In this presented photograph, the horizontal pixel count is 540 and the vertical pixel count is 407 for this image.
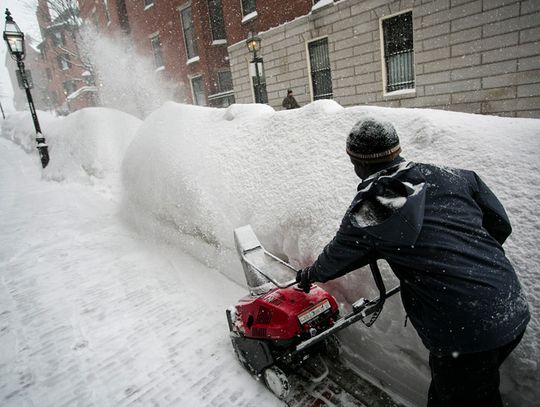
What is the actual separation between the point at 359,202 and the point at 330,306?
3.49 feet

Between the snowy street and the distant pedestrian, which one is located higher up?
the distant pedestrian

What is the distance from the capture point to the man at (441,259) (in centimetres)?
144

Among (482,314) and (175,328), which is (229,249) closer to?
(175,328)

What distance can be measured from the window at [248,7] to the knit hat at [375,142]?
14.3m

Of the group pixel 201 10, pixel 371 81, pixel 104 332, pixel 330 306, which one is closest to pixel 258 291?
pixel 330 306

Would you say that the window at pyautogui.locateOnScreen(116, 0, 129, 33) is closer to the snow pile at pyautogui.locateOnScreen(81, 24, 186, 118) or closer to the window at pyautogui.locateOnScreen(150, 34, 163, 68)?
the snow pile at pyautogui.locateOnScreen(81, 24, 186, 118)

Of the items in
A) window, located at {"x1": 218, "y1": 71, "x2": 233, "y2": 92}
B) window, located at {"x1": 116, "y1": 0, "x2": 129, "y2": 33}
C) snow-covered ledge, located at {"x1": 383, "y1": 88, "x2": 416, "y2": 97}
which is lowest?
snow-covered ledge, located at {"x1": 383, "y1": 88, "x2": 416, "y2": 97}

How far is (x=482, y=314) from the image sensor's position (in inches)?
56.7

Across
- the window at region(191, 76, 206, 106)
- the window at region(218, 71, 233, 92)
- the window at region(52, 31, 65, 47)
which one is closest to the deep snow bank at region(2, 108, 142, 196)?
the window at region(191, 76, 206, 106)

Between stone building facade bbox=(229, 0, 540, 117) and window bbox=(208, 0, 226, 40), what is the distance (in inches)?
270

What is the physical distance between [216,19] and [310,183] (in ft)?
58.4

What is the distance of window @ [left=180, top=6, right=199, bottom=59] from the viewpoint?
18472 mm

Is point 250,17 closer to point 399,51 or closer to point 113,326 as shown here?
point 399,51

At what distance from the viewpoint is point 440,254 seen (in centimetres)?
145
